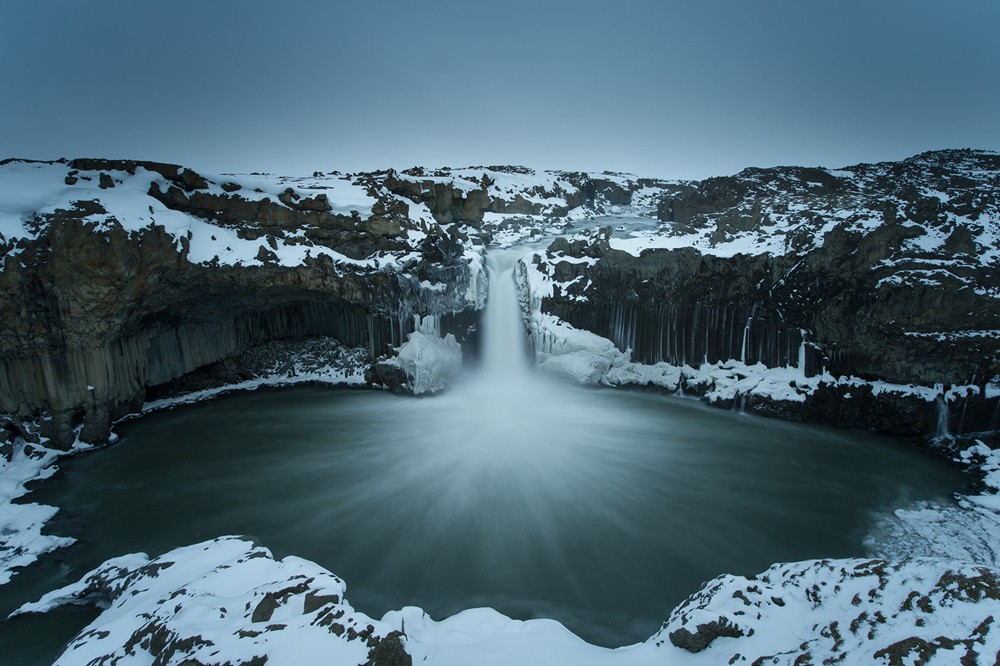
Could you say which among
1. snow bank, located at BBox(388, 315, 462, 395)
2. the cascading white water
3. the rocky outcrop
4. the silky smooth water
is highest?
the rocky outcrop

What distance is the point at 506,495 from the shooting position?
767 cm

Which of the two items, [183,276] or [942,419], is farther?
[183,276]

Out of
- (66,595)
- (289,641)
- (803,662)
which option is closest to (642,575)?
(803,662)

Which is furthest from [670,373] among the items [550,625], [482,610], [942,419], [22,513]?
[22,513]

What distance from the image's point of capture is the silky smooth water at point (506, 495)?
5.86 metres

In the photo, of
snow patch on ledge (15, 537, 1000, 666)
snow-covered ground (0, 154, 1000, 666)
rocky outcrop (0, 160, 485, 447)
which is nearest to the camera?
snow patch on ledge (15, 537, 1000, 666)

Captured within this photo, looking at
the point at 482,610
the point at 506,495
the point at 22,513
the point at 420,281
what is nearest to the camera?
the point at 482,610

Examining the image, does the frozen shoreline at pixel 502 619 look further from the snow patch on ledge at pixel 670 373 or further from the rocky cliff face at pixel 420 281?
the snow patch on ledge at pixel 670 373

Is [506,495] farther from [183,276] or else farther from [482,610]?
[183,276]

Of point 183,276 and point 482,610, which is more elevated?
point 183,276

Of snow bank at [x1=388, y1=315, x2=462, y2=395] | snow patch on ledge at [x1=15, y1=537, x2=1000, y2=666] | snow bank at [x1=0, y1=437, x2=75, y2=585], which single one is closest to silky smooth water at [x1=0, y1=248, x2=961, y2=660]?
snow bank at [x1=0, y1=437, x2=75, y2=585]

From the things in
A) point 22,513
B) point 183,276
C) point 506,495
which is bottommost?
point 506,495

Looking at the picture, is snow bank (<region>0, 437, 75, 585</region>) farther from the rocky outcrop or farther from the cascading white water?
the cascading white water

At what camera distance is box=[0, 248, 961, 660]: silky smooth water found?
5.86 meters
